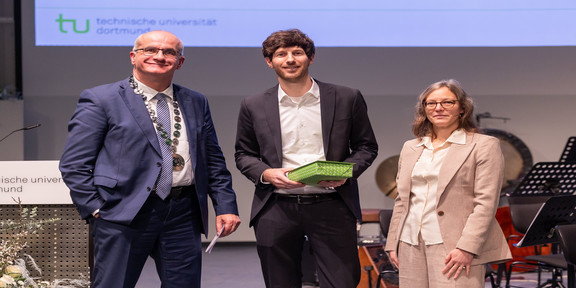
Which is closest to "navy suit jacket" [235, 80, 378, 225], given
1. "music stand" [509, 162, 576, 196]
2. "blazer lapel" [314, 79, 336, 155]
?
"blazer lapel" [314, 79, 336, 155]

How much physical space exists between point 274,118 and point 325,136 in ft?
0.82

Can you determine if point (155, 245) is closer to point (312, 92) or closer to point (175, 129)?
point (175, 129)

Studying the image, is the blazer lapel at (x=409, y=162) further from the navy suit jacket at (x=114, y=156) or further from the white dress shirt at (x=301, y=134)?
the navy suit jacket at (x=114, y=156)

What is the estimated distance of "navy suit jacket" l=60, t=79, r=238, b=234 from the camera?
2.89 metres

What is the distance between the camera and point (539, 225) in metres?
4.18

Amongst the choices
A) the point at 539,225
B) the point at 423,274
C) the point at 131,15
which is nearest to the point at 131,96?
the point at 423,274

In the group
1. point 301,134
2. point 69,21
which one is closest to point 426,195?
point 301,134

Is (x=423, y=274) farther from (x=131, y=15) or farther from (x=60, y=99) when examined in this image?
(x=60, y=99)

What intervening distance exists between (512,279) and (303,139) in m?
4.04

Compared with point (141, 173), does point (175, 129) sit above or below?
above

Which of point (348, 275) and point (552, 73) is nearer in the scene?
point (348, 275)

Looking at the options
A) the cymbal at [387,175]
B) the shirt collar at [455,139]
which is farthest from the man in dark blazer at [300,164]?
the cymbal at [387,175]

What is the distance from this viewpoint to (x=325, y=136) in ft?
10.2

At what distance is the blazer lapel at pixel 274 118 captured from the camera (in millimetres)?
3088
